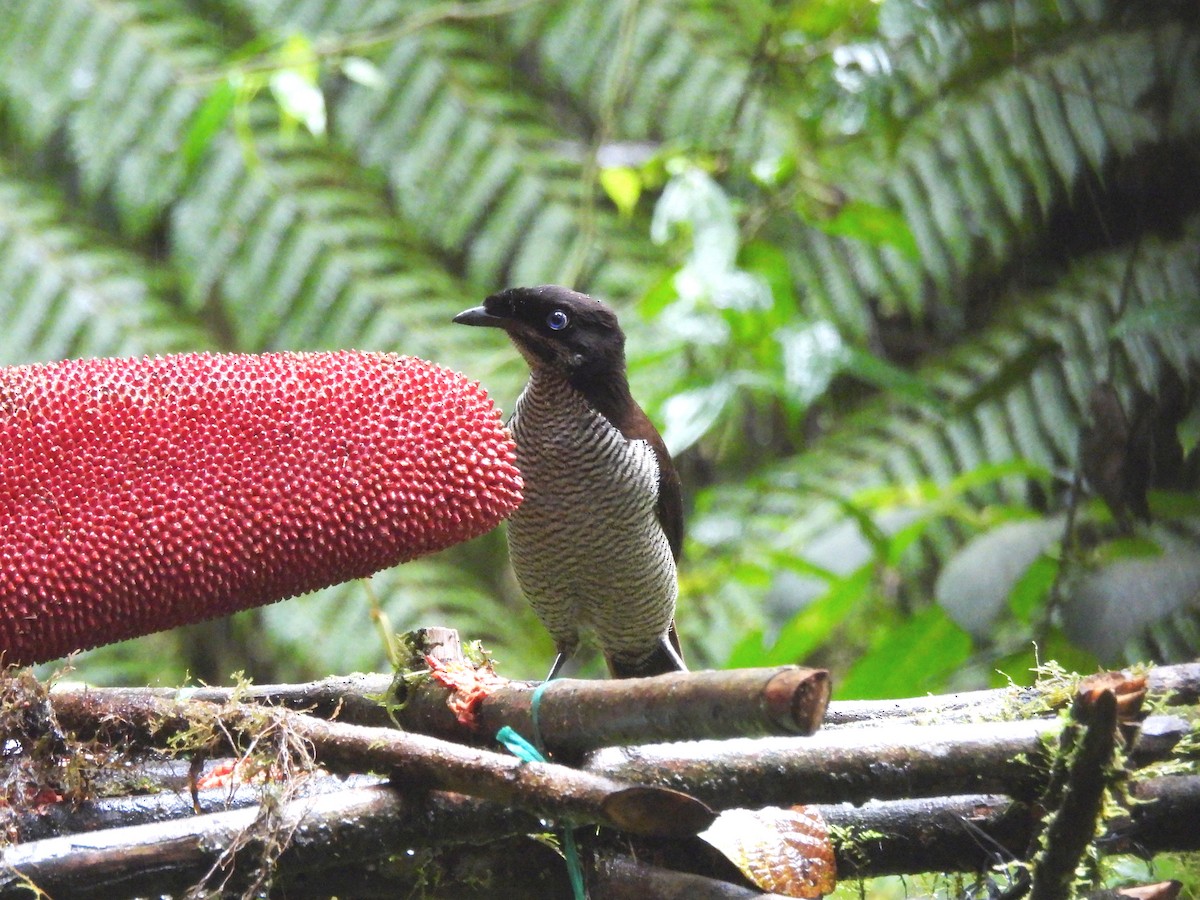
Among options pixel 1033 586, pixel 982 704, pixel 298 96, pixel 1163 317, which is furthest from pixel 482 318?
pixel 298 96

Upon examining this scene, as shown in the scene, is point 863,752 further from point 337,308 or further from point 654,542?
point 337,308

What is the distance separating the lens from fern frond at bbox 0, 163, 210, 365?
3.06 metres

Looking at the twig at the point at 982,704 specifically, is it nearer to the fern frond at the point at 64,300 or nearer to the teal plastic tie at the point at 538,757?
the teal plastic tie at the point at 538,757

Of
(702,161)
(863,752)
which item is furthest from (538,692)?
(702,161)

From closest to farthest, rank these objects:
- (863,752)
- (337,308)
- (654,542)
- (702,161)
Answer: (863,752)
(654,542)
(702,161)
(337,308)

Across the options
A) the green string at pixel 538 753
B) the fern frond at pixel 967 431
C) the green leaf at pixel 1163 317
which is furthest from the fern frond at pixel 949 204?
the green string at pixel 538 753

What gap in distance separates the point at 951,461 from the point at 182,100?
6.91 feet

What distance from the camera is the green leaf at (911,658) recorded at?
1.84 meters

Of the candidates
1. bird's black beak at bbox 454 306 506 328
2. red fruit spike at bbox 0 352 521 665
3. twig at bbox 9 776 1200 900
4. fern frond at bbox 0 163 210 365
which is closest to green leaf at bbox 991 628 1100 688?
A: twig at bbox 9 776 1200 900

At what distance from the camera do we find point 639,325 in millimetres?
2994

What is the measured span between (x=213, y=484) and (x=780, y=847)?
525 mm

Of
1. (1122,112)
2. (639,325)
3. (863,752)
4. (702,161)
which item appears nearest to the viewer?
(863,752)

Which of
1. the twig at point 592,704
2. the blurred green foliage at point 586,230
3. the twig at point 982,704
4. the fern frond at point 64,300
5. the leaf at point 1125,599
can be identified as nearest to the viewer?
the twig at point 592,704

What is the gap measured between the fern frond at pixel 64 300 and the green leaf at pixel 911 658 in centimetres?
198
